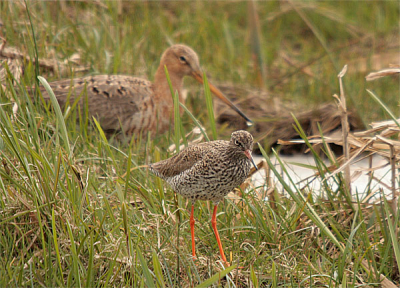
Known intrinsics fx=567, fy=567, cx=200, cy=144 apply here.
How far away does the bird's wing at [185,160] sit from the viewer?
3527mm

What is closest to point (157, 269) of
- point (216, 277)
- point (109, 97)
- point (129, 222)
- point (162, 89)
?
point (216, 277)

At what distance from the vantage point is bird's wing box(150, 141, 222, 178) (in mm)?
3527

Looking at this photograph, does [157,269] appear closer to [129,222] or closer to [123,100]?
[129,222]

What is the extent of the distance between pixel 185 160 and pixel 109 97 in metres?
1.85

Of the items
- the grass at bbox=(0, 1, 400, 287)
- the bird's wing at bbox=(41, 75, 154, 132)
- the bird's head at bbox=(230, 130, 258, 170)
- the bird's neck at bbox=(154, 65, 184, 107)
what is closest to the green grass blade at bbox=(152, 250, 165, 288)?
the grass at bbox=(0, 1, 400, 287)

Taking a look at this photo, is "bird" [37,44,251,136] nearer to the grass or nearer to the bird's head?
the grass

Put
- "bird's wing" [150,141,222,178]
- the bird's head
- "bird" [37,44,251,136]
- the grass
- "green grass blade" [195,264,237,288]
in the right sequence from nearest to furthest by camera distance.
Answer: "green grass blade" [195,264,237,288] < the grass < the bird's head < "bird's wing" [150,141,222,178] < "bird" [37,44,251,136]

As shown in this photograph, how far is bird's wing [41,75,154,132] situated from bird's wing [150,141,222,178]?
146 cm

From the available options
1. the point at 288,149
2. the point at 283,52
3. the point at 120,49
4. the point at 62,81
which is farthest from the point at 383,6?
the point at 62,81

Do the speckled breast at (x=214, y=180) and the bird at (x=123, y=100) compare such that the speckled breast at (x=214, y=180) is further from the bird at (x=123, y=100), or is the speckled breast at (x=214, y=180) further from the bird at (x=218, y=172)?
the bird at (x=123, y=100)

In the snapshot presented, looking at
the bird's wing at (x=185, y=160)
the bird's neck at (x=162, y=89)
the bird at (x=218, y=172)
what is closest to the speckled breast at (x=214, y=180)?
the bird at (x=218, y=172)

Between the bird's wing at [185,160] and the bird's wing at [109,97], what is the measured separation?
1.46 metres

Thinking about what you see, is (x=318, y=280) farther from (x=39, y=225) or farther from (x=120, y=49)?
(x=120, y=49)

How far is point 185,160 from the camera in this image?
11.8 ft
